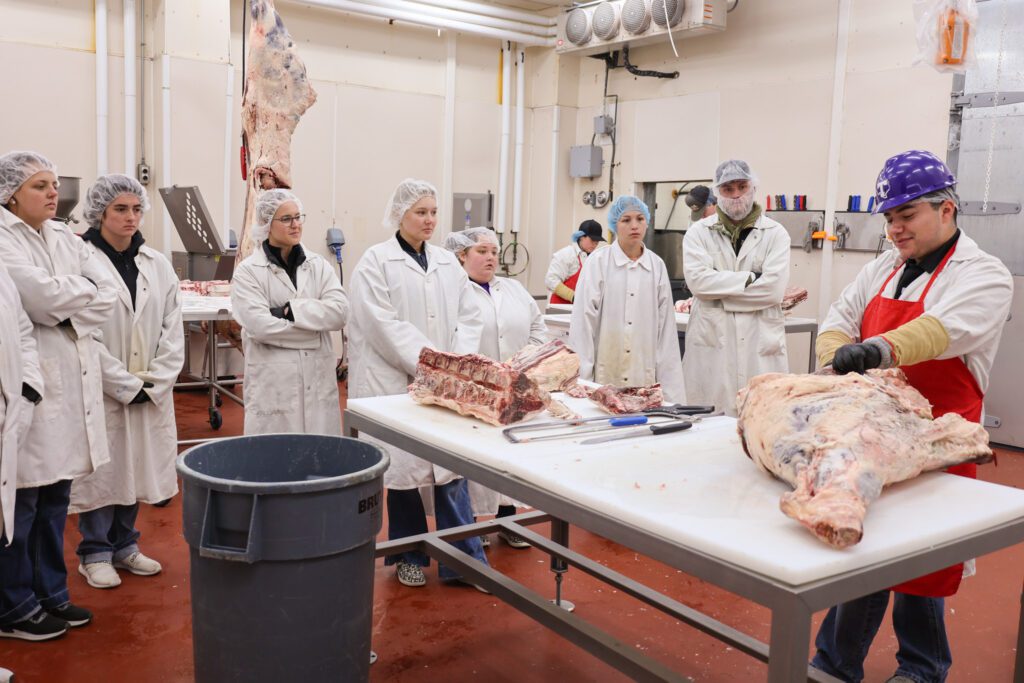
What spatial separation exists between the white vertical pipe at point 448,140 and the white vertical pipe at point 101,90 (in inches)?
135

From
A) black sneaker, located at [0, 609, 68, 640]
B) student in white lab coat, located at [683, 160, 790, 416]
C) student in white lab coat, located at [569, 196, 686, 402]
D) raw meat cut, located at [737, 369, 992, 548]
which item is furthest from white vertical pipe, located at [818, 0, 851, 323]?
black sneaker, located at [0, 609, 68, 640]

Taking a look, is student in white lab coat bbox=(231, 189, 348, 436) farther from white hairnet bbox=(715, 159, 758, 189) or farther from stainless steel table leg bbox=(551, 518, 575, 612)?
white hairnet bbox=(715, 159, 758, 189)

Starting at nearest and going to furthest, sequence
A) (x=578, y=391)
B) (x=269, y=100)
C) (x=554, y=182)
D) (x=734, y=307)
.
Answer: (x=578, y=391)
(x=734, y=307)
(x=269, y=100)
(x=554, y=182)

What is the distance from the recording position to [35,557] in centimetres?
322

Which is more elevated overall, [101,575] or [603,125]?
[603,125]

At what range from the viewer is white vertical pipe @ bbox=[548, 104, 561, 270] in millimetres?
10047

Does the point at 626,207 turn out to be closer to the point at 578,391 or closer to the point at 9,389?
the point at 578,391

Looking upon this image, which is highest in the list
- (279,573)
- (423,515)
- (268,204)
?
(268,204)

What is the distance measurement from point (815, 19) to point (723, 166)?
158 inches

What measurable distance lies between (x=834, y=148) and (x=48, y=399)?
6.53 metres

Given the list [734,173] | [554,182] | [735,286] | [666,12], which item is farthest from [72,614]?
[554,182]

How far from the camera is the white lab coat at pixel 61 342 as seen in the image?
3109 millimetres

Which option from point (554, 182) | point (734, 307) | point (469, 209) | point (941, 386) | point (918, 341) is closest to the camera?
point (918, 341)

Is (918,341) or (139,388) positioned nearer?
(918,341)
